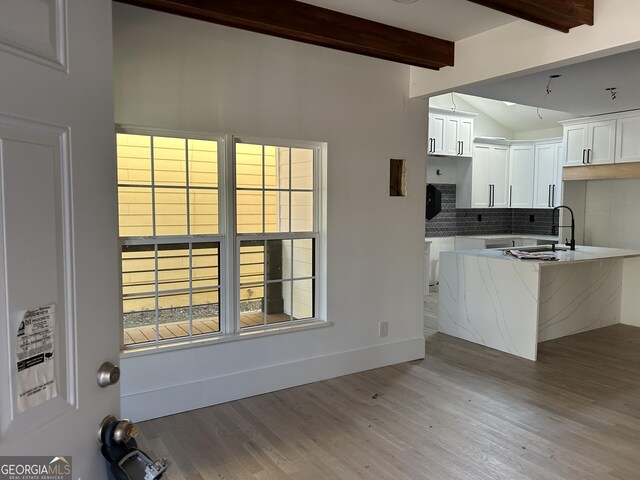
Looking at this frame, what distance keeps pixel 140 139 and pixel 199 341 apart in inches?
55.7

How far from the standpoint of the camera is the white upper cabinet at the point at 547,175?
7750 mm

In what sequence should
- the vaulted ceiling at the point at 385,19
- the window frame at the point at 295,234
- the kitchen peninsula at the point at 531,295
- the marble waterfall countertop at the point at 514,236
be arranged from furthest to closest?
the marble waterfall countertop at the point at 514,236 → the kitchen peninsula at the point at 531,295 → the window frame at the point at 295,234 → the vaulted ceiling at the point at 385,19

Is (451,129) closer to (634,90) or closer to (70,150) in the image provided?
(634,90)

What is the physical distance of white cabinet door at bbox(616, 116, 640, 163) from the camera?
18.7 ft

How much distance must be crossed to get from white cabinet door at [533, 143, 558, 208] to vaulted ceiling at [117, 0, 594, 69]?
4.96m

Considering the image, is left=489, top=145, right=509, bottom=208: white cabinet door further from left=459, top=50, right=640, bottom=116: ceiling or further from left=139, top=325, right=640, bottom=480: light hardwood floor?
left=139, top=325, right=640, bottom=480: light hardwood floor

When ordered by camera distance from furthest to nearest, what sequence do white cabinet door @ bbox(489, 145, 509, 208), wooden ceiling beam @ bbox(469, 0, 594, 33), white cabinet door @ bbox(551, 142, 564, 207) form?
white cabinet door @ bbox(489, 145, 509, 208), white cabinet door @ bbox(551, 142, 564, 207), wooden ceiling beam @ bbox(469, 0, 594, 33)

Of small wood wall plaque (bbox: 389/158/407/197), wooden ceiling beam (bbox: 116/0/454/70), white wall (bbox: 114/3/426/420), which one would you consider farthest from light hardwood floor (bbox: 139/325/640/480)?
wooden ceiling beam (bbox: 116/0/454/70)

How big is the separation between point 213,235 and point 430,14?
6.94 ft

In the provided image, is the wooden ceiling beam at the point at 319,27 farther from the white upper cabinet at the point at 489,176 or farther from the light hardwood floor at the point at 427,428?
the white upper cabinet at the point at 489,176

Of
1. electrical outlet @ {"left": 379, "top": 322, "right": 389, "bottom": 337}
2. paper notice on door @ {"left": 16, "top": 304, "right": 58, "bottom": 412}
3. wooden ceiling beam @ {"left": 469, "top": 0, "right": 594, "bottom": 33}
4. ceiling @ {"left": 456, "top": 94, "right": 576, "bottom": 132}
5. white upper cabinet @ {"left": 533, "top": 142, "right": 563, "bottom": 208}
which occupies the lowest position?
electrical outlet @ {"left": 379, "top": 322, "right": 389, "bottom": 337}

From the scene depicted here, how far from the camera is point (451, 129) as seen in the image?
741cm

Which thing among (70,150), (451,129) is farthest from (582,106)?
(70,150)

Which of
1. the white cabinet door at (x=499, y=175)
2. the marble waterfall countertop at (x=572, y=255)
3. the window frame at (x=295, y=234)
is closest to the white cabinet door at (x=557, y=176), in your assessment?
the white cabinet door at (x=499, y=175)
